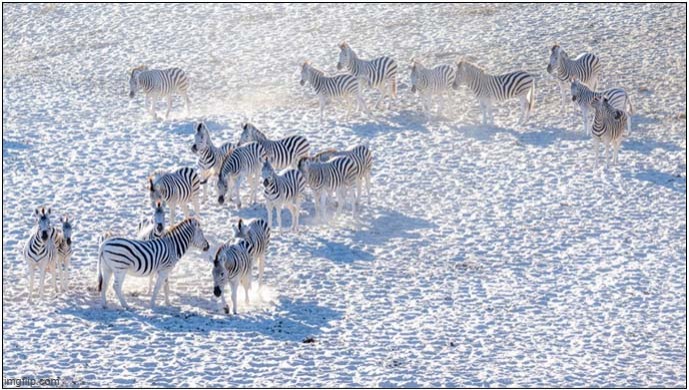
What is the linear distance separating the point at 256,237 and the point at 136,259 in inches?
64.5

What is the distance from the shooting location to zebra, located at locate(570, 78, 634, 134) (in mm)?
24906

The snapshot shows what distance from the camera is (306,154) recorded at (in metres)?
23.1

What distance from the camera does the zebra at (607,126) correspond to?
23453 mm

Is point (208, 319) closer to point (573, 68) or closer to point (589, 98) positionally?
point (589, 98)

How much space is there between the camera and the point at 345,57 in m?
26.9

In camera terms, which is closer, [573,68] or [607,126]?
[607,126]

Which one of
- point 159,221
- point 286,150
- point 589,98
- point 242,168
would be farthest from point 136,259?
point 589,98

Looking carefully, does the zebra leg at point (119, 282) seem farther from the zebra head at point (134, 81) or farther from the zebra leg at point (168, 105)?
the zebra head at point (134, 81)

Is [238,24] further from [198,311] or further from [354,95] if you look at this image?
[198,311]

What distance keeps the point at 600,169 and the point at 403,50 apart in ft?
23.2

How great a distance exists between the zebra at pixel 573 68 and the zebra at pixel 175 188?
7687 millimetres

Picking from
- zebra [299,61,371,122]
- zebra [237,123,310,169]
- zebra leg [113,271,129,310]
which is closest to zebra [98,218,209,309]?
zebra leg [113,271,129,310]

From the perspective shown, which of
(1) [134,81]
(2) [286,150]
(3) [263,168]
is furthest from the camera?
(1) [134,81]

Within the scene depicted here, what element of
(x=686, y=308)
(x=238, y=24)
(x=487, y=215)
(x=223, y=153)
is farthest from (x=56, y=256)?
(x=238, y=24)
